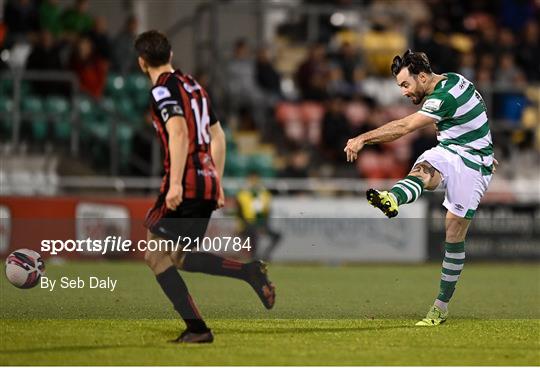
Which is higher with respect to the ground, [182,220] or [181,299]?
[182,220]

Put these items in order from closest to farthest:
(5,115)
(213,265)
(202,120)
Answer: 1. (202,120)
2. (213,265)
3. (5,115)

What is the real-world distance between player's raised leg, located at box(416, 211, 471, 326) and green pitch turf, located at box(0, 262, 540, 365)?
19cm

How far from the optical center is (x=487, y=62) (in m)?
22.7

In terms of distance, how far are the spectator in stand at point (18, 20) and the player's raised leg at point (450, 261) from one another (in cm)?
1144

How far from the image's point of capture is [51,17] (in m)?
20.0

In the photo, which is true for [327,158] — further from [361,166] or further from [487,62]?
[487,62]

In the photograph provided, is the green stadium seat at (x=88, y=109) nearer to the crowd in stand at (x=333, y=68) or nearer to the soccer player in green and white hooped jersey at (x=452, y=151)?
the crowd in stand at (x=333, y=68)

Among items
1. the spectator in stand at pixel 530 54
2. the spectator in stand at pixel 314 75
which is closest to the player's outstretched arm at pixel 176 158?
the spectator in stand at pixel 314 75

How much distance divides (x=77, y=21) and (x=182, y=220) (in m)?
12.5

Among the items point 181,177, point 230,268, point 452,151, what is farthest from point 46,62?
point 181,177

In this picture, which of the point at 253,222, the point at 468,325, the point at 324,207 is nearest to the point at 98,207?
the point at 253,222

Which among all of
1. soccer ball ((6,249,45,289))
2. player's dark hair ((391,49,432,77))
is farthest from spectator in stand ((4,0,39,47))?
player's dark hair ((391,49,432,77))

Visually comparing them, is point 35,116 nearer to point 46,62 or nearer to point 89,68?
point 46,62

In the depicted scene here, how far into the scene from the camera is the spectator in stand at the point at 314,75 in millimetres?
21109
